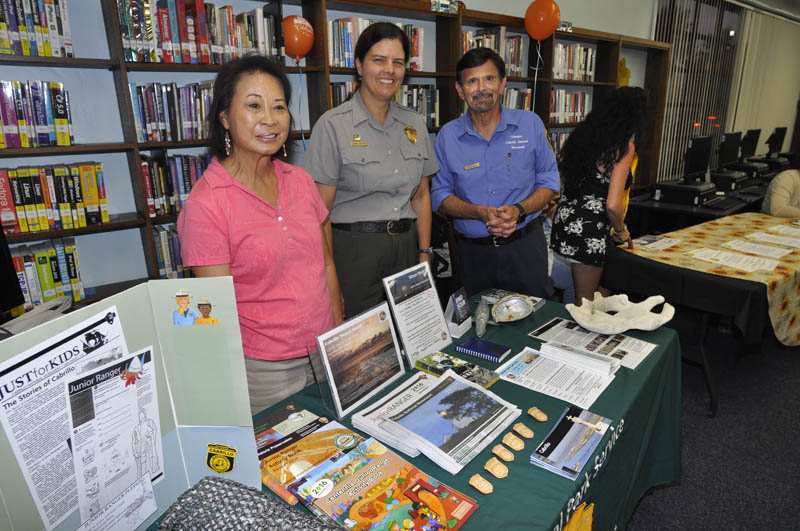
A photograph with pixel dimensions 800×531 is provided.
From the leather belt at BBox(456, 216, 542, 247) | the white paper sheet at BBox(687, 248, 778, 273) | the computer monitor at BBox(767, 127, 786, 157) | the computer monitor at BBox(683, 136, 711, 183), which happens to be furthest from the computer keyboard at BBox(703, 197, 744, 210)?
the computer monitor at BBox(767, 127, 786, 157)

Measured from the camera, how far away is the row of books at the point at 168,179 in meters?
2.49

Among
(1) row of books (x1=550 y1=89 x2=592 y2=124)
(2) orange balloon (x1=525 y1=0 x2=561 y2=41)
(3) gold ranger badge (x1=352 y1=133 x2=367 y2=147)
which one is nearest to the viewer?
(3) gold ranger badge (x1=352 y1=133 x2=367 y2=147)

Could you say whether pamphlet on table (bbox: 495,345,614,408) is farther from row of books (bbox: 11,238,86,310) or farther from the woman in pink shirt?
row of books (bbox: 11,238,86,310)

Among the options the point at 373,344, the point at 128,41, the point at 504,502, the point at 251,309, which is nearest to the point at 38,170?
the point at 128,41

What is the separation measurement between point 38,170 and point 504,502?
8.00 ft

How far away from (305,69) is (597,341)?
2283 mm

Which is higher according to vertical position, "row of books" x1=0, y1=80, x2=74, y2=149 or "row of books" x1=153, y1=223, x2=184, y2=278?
"row of books" x1=0, y1=80, x2=74, y2=149

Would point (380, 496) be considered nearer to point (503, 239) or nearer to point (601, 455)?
point (601, 455)

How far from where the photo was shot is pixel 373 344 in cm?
128

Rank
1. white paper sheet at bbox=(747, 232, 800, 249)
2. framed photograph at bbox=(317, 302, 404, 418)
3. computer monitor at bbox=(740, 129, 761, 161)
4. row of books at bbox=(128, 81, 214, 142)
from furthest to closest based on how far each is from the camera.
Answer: computer monitor at bbox=(740, 129, 761, 161) < white paper sheet at bbox=(747, 232, 800, 249) < row of books at bbox=(128, 81, 214, 142) < framed photograph at bbox=(317, 302, 404, 418)

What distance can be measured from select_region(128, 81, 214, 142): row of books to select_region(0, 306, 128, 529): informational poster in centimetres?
212

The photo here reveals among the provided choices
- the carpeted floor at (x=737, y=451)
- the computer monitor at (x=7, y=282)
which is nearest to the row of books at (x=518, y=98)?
the carpeted floor at (x=737, y=451)

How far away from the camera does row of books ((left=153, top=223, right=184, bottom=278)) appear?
260 cm

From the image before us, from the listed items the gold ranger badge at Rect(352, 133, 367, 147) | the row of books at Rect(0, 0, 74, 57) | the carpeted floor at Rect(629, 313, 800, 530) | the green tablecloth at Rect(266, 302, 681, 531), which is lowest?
the carpeted floor at Rect(629, 313, 800, 530)
